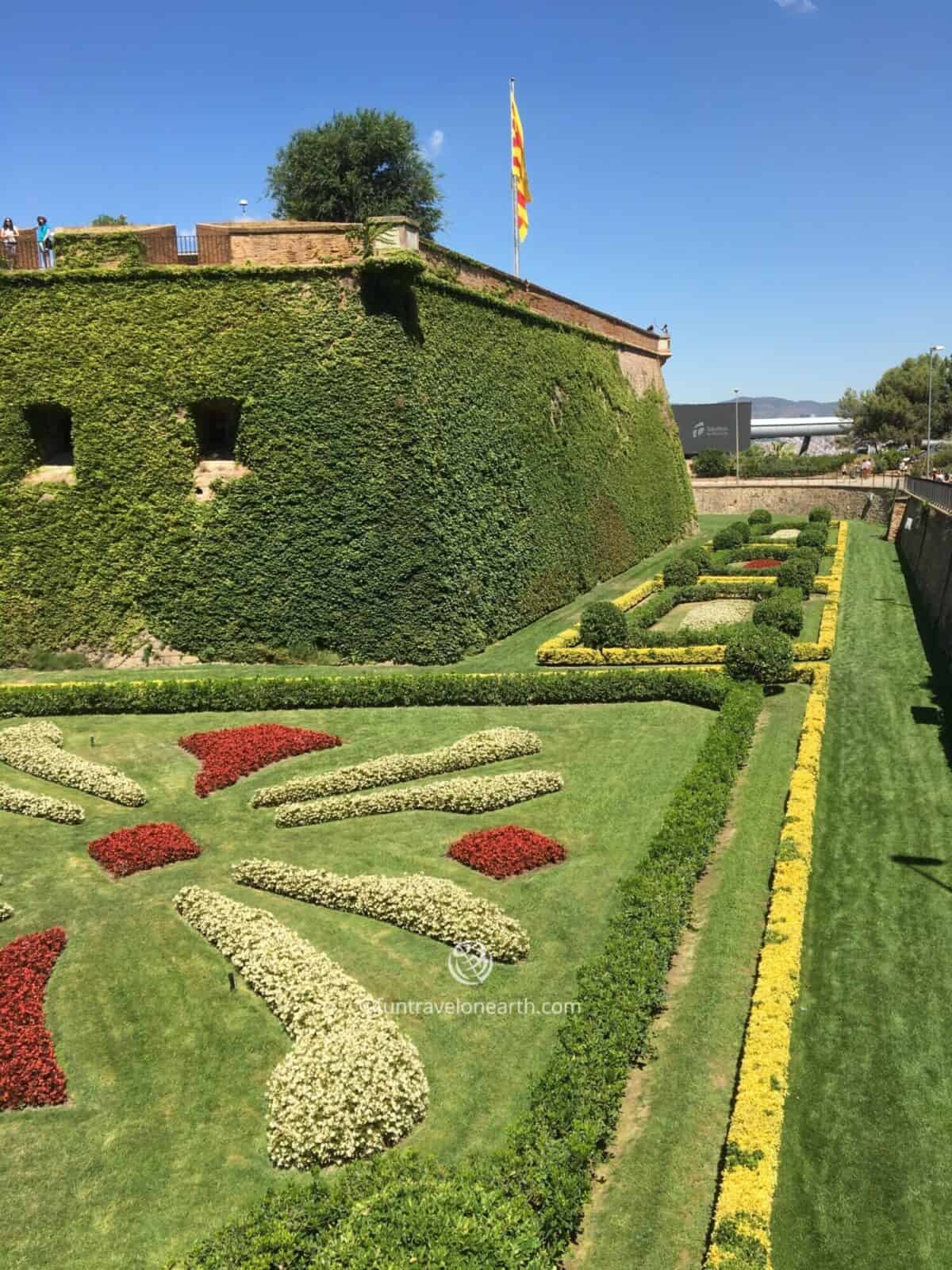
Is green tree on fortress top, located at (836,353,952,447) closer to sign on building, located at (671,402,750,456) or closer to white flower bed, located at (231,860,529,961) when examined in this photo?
sign on building, located at (671,402,750,456)

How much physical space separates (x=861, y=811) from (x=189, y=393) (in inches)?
669

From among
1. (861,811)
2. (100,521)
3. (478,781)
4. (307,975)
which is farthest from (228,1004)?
(100,521)

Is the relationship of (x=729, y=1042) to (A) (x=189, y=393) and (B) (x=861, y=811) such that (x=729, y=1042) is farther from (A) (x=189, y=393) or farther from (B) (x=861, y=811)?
(A) (x=189, y=393)

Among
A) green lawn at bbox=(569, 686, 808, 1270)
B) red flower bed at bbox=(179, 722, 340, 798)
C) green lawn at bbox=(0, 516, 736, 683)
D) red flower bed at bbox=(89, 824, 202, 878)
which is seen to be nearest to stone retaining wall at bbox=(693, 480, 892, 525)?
green lawn at bbox=(0, 516, 736, 683)

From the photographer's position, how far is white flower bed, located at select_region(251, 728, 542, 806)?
14266 millimetres

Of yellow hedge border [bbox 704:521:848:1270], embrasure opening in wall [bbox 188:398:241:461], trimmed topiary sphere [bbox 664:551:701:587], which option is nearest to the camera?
yellow hedge border [bbox 704:521:848:1270]

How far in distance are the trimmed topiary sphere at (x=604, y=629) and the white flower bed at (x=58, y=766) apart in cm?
1118

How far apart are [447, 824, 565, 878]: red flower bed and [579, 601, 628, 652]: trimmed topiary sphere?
1022 cm

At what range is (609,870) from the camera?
38.4 ft

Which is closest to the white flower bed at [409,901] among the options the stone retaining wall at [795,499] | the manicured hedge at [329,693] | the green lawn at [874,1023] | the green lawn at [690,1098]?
the green lawn at [690,1098]

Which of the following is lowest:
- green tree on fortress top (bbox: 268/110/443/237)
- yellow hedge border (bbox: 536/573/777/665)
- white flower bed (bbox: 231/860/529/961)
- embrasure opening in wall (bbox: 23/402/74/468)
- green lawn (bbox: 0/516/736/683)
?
white flower bed (bbox: 231/860/529/961)

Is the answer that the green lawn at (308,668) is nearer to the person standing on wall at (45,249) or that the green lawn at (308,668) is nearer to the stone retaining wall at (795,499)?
the person standing on wall at (45,249)

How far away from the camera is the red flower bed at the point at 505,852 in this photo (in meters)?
11.8

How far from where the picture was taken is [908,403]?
296 feet
